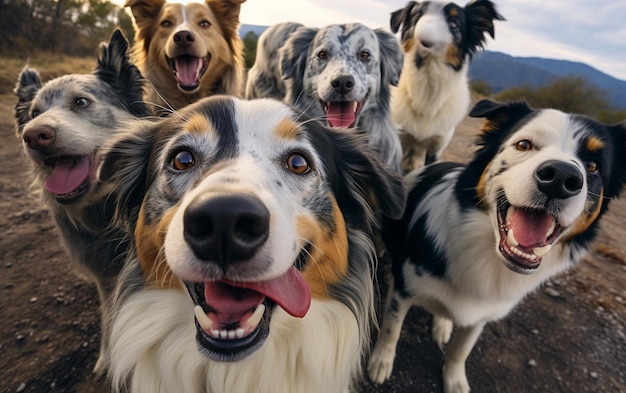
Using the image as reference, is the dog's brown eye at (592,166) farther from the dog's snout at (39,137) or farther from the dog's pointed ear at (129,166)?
the dog's snout at (39,137)

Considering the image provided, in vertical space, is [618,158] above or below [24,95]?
above

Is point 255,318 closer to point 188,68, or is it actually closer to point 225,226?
point 225,226

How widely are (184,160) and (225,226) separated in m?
0.80

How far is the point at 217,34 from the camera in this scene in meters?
4.46

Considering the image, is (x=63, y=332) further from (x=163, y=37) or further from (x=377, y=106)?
(x=377, y=106)

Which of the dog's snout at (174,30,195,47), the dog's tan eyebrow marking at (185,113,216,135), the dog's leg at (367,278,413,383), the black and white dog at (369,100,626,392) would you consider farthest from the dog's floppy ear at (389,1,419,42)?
the dog's tan eyebrow marking at (185,113,216,135)

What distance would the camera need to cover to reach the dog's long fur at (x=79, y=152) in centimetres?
273

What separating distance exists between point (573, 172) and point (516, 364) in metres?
2.24

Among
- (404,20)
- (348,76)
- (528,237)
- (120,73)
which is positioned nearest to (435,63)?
(404,20)

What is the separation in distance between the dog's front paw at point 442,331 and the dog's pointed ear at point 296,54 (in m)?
3.19

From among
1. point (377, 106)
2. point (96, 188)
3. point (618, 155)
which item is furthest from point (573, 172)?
point (96, 188)

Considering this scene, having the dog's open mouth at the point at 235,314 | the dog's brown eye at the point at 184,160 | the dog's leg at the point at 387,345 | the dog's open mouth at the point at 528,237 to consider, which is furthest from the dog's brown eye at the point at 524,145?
the dog's brown eye at the point at 184,160

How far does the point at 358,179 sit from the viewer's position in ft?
7.75

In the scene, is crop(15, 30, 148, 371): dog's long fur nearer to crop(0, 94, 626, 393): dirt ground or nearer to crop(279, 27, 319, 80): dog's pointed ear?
crop(0, 94, 626, 393): dirt ground
